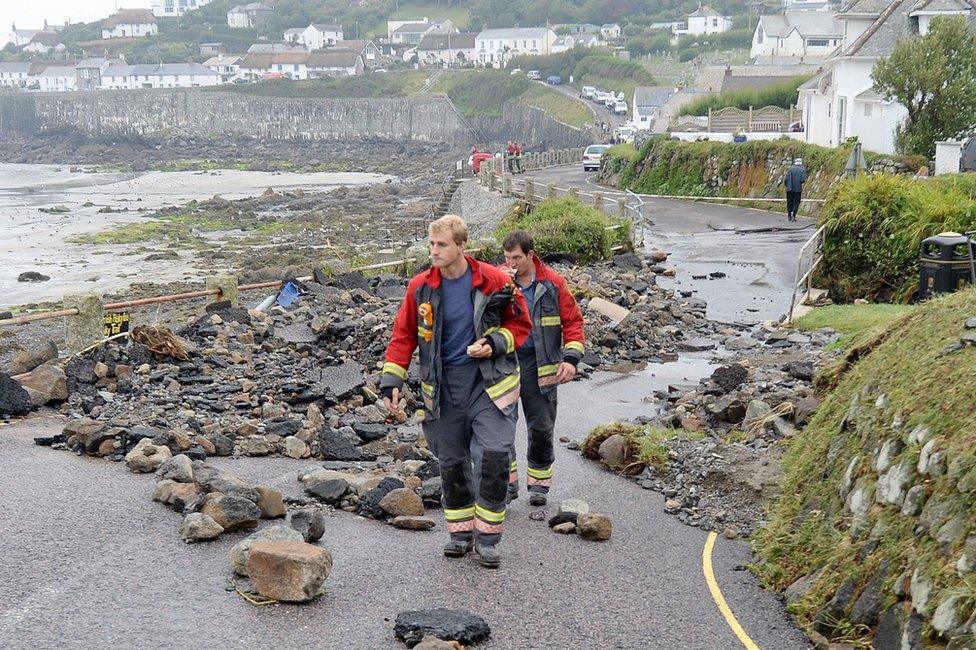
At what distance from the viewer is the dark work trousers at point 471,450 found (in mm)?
6879

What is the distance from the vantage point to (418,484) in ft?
27.8

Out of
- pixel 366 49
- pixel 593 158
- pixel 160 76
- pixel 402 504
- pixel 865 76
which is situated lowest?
pixel 402 504

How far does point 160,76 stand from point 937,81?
160528mm

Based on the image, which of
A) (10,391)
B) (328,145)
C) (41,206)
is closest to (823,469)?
(10,391)

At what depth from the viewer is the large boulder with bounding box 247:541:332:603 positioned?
6250 mm

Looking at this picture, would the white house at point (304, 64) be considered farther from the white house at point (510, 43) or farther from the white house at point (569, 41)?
the white house at point (569, 41)

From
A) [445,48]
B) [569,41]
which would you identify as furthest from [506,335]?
[445,48]

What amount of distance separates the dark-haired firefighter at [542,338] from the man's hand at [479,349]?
1294 millimetres

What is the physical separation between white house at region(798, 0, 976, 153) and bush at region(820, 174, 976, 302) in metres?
14.9

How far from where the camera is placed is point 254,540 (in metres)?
6.67

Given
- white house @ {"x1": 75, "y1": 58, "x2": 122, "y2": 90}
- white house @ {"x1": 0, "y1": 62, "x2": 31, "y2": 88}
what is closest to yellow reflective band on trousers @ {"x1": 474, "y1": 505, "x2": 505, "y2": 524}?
white house @ {"x1": 75, "y1": 58, "x2": 122, "y2": 90}

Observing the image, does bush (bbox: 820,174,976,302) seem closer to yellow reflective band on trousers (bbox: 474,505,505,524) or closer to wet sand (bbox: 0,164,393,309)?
yellow reflective band on trousers (bbox: 474,505,505,524)

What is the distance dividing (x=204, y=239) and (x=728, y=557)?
142ft

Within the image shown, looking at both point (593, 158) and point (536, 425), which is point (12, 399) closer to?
point (536, 425)
